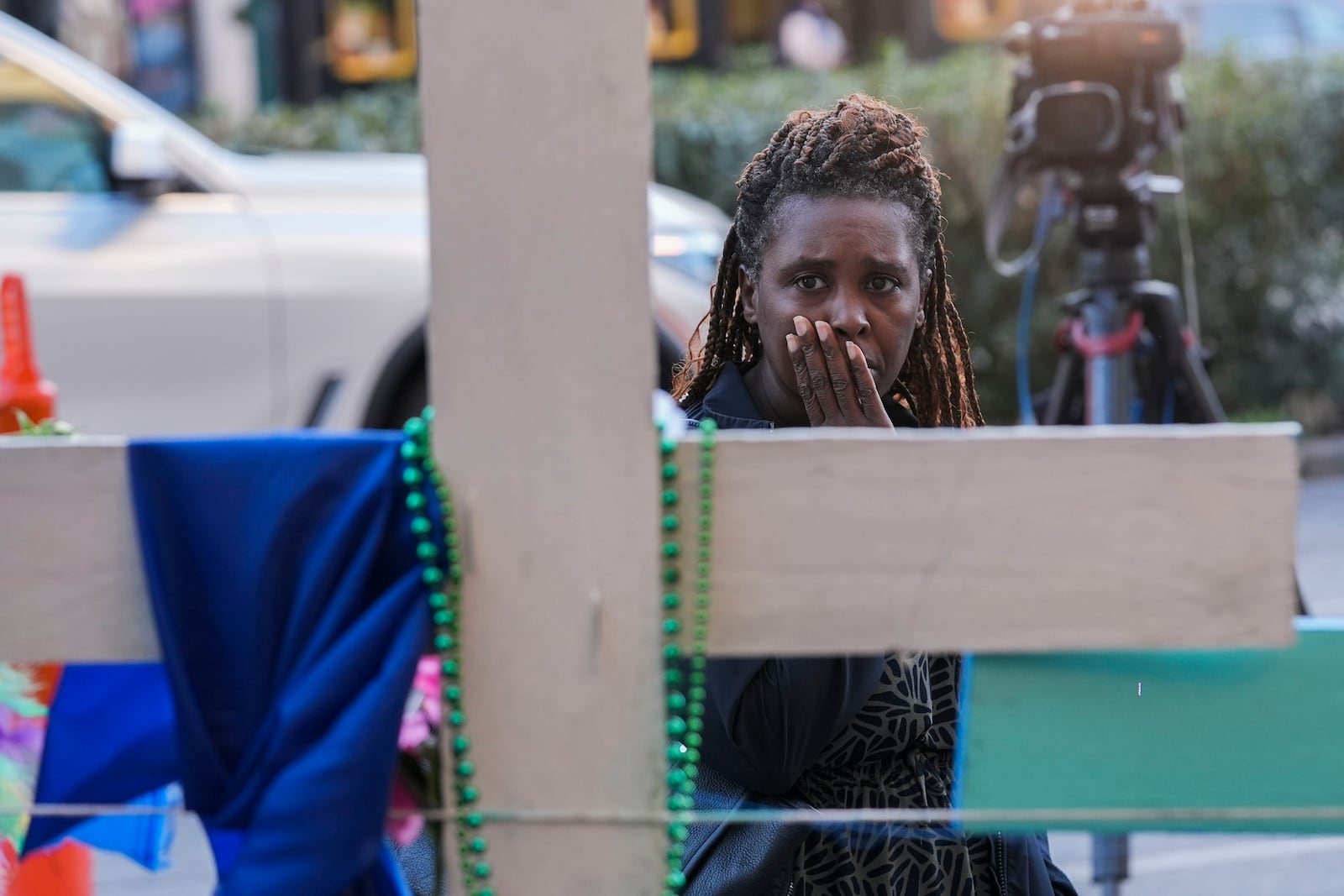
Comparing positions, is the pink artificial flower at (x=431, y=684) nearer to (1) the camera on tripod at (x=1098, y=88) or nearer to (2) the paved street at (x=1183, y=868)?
(2) the paved street at (x=1183, y=868)

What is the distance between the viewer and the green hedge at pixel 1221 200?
7176 millimetres

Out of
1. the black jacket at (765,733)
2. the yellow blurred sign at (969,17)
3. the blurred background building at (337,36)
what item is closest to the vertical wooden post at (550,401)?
the black jacket at (765,733)

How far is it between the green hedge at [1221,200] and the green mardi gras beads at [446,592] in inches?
239

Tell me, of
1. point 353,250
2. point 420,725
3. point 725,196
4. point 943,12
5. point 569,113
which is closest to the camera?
point 569,113

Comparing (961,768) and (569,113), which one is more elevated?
(569,113)

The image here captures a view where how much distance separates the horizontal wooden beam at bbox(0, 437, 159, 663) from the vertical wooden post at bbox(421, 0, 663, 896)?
8.9 inches

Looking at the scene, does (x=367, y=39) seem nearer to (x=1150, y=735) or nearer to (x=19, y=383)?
(x=19, y=383)

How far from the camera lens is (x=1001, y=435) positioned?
1.10m

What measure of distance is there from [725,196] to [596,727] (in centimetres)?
665

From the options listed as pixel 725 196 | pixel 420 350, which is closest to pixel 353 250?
pixel 420 350

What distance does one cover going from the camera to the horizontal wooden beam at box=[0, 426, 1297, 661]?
1.09 metres

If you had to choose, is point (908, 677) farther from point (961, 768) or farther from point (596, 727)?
point (596, 727)

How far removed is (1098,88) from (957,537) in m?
2.79

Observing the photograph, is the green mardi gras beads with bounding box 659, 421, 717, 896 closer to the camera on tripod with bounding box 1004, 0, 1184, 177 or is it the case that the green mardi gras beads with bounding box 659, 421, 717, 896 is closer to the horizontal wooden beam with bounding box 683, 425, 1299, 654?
the horizontal wooden beam with bounding box 683, 425, 1299, 654
